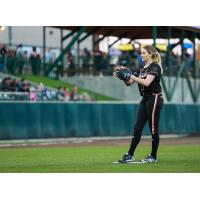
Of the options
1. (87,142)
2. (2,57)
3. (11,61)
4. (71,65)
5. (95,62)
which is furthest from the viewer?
(71,65)

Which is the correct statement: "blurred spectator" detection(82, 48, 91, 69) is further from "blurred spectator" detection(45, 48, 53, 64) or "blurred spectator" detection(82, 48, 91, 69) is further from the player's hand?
the player's hand

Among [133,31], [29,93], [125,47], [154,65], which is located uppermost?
[133,31]

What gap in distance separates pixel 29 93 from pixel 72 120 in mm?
1553

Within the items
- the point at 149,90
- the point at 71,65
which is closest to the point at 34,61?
the point at 71,65

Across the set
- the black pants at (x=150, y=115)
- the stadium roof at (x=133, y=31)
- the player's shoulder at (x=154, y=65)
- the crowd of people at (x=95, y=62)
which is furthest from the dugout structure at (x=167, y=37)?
the player's shoulder at (x=154, y=65)

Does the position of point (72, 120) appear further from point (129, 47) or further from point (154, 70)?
point (129, 47)

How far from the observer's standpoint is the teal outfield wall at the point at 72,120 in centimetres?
2188

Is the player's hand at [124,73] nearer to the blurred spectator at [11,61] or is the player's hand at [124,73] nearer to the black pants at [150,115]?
the black pants at [150,115]

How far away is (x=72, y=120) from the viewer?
927 inches

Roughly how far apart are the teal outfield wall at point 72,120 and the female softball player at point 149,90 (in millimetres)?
9950

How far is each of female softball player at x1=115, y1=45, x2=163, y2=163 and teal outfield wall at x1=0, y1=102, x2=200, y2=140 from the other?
32.6ft

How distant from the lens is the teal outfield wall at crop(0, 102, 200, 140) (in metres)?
21.9
